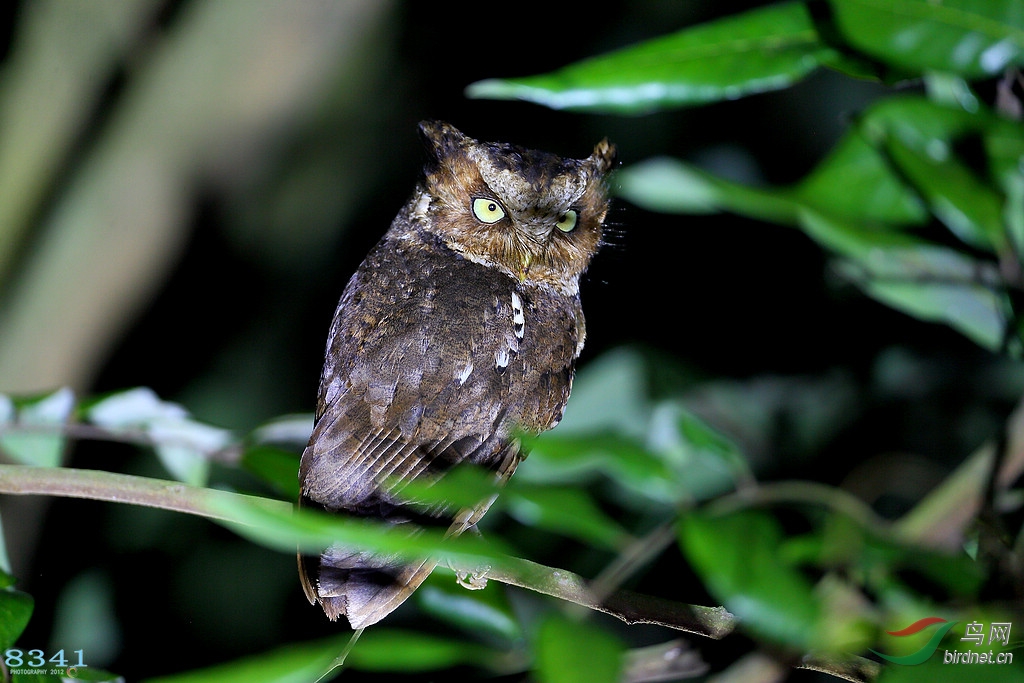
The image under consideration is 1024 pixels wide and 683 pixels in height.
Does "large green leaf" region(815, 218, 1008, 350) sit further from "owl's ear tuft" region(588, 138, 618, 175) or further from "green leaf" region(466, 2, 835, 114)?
"owl's ear tuft" region(588, 138, 618, 175)

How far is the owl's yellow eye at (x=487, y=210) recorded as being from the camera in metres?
1.12

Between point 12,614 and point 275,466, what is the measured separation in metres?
0.35

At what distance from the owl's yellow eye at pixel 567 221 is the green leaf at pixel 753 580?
757 mm

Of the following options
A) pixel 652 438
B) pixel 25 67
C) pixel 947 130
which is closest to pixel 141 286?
pixel 25 67

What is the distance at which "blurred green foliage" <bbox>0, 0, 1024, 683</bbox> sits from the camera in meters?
0.47

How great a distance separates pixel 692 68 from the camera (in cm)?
61

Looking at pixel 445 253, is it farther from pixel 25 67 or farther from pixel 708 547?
pixel 25 67

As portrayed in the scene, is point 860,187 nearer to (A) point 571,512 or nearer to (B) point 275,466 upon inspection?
(A) point 571,512

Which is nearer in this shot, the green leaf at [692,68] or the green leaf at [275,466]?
the green leaf at [692,68]

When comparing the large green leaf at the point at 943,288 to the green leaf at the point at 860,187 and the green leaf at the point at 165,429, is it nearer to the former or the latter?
the green leaf at the point at 860,187

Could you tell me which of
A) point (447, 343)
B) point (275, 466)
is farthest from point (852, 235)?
point (275, 466)

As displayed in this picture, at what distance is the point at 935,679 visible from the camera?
42 cm

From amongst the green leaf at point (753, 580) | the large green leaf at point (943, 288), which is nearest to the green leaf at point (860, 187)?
the large green leaf at point (943, 288)

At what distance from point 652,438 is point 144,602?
5.68ft
